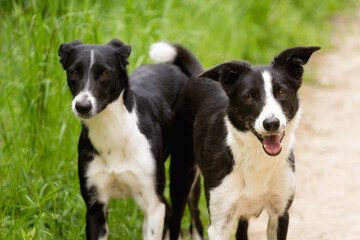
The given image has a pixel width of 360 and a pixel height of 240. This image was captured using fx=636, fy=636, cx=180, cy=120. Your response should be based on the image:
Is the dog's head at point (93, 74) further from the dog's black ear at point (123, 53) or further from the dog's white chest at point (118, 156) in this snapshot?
the dog's white chest at point (118, 156)

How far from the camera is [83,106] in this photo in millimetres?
4031

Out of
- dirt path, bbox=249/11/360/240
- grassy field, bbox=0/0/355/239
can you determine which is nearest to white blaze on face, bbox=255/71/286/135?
grassy field, bbox=0/0/355/239

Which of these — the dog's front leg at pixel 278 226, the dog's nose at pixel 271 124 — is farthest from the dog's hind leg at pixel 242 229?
the dog's nose at pixel 271 124

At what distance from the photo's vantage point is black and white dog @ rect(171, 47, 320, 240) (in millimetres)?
3859

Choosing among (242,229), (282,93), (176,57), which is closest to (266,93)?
(282,93)

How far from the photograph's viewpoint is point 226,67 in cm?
410

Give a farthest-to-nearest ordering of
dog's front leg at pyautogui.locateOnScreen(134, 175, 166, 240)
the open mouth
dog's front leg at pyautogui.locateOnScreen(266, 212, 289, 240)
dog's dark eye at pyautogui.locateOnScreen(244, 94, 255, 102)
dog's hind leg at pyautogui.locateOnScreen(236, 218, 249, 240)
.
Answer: dog's hind leg at pyautogui.locateOnScreen(236, 218, 249, 240) → dog's front leg at pyautogui.locateOnScreen(134, 175, 166, 240) → dog's front leg at pyautogui.locateOnScreen(266, 212, 289, 240) → dog's dark eye at pyautogui.locateOnScreen(244, 94, 255, 102) → the open mouth

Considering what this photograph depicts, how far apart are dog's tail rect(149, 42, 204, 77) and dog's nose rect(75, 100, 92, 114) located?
136 cm

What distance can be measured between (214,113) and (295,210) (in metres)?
1.83

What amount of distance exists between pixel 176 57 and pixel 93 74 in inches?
54.4

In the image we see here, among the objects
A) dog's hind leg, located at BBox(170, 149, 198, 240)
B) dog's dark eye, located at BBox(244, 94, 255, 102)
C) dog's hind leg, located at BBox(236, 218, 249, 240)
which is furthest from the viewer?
dog's hind leg, located at BBox(170, 149, 198, 240)

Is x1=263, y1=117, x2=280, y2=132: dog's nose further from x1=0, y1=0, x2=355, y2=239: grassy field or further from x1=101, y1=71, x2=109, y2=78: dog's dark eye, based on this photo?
x1=0, y1=0, x2=355, y2=239: grassy field

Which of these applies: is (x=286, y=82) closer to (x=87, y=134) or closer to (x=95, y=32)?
(x=87, y=134)

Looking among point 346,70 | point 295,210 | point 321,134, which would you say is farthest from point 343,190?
point 346,70
